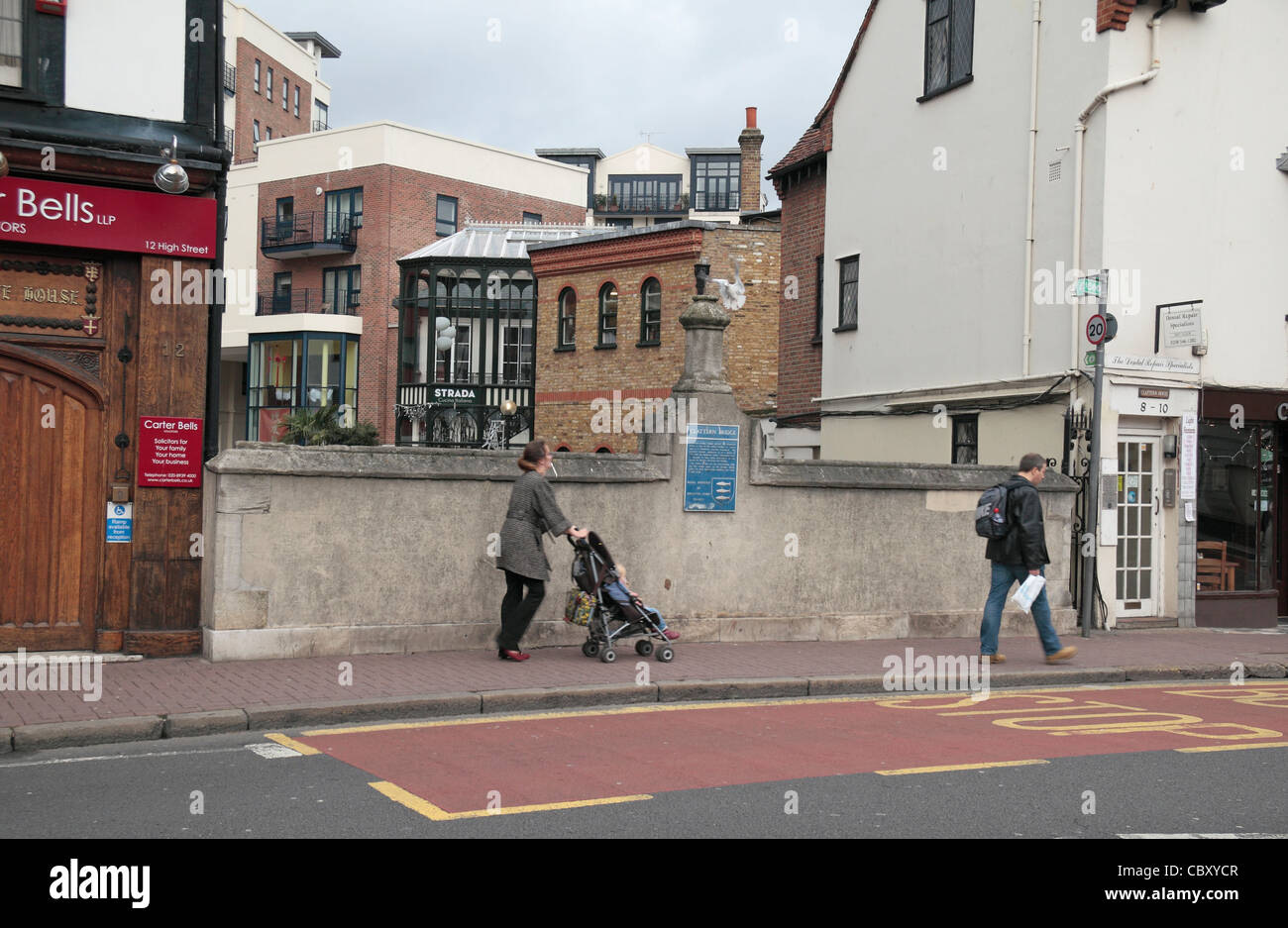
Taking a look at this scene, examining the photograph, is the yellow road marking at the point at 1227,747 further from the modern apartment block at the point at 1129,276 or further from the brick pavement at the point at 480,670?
the modern apartment block at the point at 1129,276

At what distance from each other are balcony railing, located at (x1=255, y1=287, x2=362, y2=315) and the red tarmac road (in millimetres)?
52851

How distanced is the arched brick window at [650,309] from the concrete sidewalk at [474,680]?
73.0 ft

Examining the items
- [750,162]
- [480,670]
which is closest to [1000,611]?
[480,670]

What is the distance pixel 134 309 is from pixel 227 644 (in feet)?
9.91

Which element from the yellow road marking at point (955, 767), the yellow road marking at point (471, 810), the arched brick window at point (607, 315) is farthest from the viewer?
the arched brick window at point (607, 315)

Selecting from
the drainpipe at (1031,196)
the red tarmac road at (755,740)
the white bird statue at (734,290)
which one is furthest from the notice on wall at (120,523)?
the white bird statue at (734,290)

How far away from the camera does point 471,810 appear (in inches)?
244

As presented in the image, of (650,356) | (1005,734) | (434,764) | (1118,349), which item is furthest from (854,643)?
(650,356)

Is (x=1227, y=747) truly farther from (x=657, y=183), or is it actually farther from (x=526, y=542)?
(x=657, y=183)

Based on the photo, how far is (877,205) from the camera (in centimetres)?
2031

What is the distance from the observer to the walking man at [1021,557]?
11758 millimetres

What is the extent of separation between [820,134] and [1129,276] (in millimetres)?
8196

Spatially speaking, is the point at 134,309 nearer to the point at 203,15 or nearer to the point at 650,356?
the point at 203,15

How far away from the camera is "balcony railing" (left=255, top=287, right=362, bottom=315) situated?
197ft
